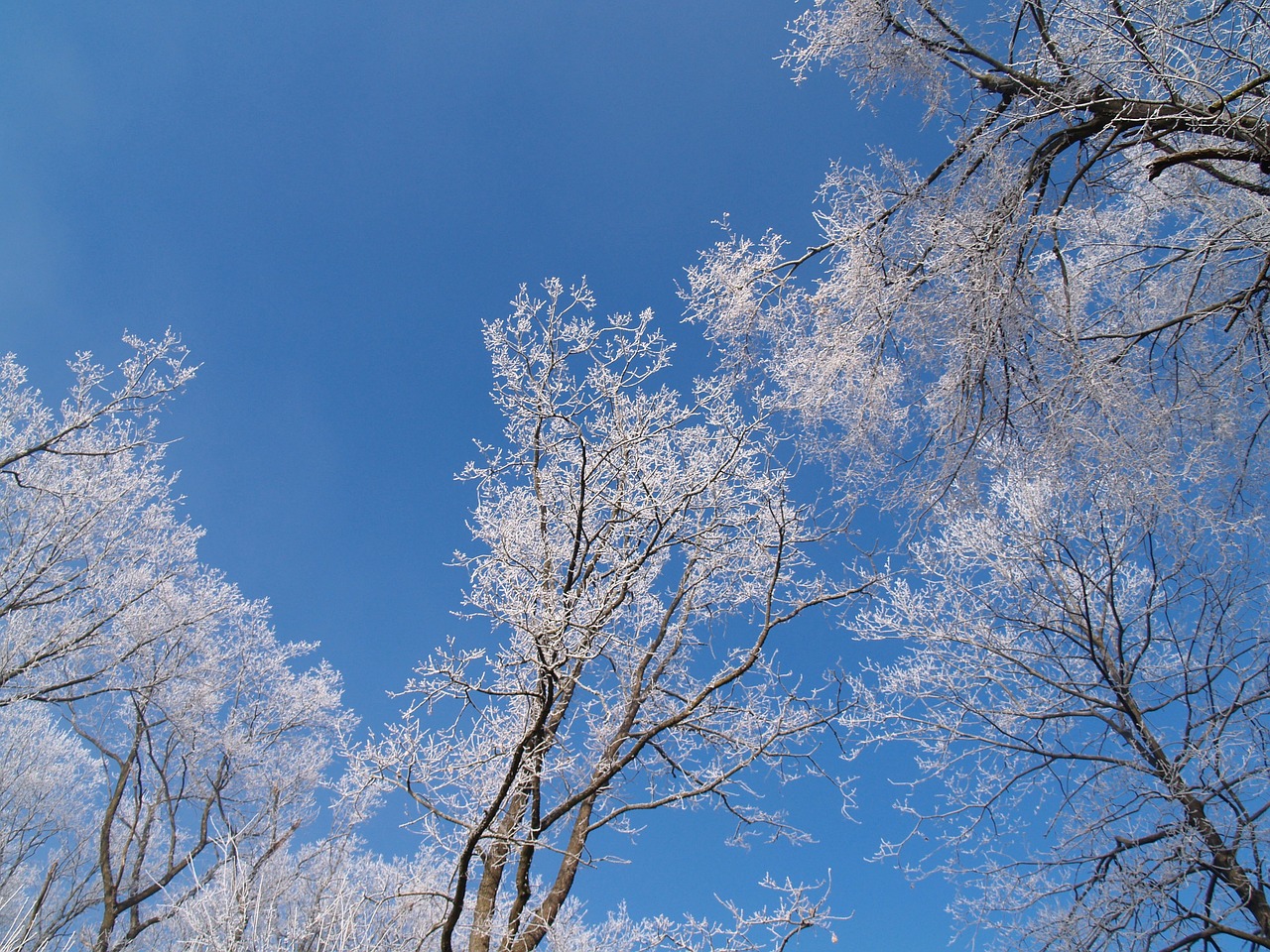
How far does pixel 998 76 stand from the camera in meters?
4.52

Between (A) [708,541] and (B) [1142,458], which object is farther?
(A) [708,541]

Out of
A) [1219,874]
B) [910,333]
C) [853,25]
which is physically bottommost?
[1219,874]

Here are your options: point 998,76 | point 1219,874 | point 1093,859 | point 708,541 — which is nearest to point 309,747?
A: point 708,541

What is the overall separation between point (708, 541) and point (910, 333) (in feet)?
6.51

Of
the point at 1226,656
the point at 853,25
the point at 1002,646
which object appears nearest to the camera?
the point at 853,25

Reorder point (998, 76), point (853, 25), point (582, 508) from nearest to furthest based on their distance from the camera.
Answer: point (582, 508)
point (998, 76)
point (853, 25)

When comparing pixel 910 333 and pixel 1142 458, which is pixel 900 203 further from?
pixel 1142 458

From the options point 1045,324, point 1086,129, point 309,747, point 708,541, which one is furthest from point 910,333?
point 309,747

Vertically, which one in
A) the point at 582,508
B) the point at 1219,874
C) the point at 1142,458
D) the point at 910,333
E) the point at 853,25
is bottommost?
the point at 1219,874

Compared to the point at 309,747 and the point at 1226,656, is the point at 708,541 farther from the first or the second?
the point at 309,747

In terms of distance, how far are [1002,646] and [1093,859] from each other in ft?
5.66

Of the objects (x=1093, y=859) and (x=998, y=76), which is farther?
(x=1093, y=859)

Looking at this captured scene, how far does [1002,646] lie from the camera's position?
21.6ft

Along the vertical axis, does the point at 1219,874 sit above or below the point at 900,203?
below
